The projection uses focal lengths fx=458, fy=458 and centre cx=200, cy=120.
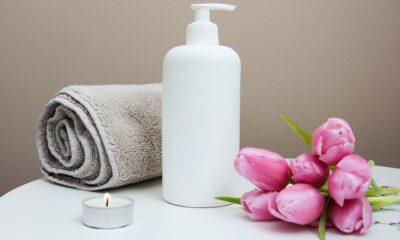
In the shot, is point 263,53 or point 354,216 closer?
point 354,216

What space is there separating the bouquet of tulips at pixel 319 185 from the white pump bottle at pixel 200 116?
5 centimetres

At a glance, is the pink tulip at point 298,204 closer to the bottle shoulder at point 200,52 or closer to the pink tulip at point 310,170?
the pink tulip at point 310,170

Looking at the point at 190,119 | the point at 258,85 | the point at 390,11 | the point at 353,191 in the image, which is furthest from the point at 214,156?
the point at 390,11

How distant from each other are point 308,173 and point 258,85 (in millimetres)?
553

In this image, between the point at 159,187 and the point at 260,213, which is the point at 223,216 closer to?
the point at 260,213

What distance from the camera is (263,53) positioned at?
39.0 inches

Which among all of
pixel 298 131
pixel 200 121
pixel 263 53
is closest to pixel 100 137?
pixel 200 121

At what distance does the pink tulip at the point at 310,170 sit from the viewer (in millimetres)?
459

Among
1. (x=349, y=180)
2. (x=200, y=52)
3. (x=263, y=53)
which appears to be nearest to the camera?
(x=349, y=180)

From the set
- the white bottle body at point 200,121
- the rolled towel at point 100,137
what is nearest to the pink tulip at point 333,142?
the white bottle body at point 200,121

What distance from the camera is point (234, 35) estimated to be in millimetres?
985

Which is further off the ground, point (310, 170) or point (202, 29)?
point (202, 29)

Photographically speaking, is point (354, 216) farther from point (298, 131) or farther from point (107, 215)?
point (107, 215)

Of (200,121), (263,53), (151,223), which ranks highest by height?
(263,53)
